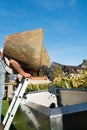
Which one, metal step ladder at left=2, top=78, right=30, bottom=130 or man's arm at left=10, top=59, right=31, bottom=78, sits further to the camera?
metal step ladder at left=2, top=78, right=30, bottom=130

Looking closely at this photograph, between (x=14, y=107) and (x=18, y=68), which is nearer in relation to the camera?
(x=18, y=68)

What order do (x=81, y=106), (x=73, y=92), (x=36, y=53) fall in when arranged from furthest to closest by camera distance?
(x=73, y=92) → (x=36, y=53) → (x=81, y=106)

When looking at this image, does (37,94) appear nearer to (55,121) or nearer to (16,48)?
(16,48)

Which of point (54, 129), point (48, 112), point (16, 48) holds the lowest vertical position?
point (54, 129)

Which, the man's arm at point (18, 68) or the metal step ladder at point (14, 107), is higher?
the man's arm at point (18, 68)

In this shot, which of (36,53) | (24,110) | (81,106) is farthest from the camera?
(24,110)

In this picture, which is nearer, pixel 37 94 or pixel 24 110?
pixel 24 110

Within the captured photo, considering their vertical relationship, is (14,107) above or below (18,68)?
below

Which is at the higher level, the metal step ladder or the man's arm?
the man's arm

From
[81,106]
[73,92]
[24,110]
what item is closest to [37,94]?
[73,92]

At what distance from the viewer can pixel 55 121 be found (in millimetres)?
2002

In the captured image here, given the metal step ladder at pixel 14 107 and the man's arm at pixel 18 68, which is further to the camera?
the metal step ladder at pixel 14 107

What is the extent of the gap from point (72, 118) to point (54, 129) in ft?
0.63

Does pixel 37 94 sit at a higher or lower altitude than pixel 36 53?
lower
